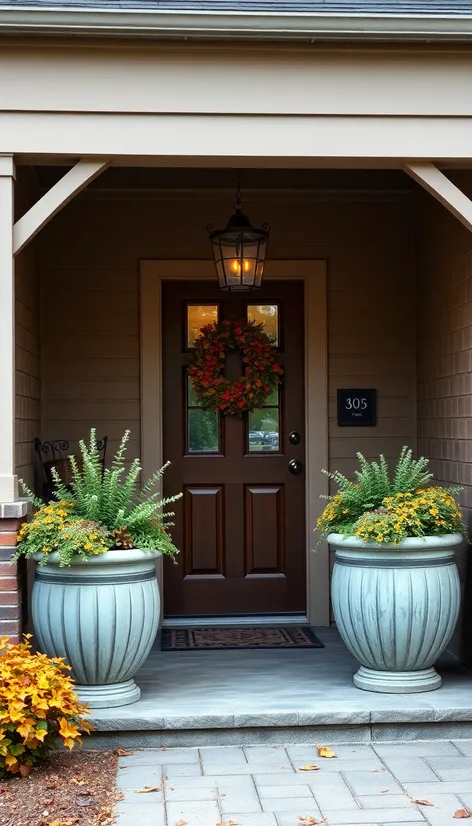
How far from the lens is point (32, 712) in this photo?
3098 millimetres

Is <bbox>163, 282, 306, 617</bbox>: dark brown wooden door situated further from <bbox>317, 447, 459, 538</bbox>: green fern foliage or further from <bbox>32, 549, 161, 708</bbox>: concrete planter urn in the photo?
<bbox>32, 549, 161, 708</bbox>: concrete planter urn

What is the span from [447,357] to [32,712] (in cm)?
271

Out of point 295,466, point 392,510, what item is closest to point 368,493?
point 392,510

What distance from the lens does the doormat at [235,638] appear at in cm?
480

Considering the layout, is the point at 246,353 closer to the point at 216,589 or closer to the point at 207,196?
the point at 207,196

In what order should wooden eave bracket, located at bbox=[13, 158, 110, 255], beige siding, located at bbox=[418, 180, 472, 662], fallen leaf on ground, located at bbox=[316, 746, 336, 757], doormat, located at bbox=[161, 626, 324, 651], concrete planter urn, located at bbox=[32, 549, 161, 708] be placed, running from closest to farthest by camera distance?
fallen leaf on ground, located at bbox=[316, 746, 336, 757], concrete planter urn, located at bbox=[32, 549, 161, 708], wooden eave bracket, located at bbox=[13, 158, 110, 255], beige siding, located at bbox=[418, 180, 472, 662], doormat, located at bbox=[161, 626, 324, 651]

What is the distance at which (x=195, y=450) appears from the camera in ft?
17.8

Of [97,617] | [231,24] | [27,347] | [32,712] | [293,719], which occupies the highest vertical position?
[231,24]

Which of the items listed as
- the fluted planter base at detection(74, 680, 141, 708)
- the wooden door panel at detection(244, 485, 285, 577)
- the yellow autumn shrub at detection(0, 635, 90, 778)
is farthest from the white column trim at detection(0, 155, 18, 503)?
the wooden door panel at detection(244, 485, 285, 577)

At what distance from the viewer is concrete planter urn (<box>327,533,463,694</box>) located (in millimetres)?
3750

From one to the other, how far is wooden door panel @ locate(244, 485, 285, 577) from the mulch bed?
209 centimetres

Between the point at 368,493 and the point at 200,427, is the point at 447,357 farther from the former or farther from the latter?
the point at 200,427

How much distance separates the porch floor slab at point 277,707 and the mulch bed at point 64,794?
21 centimetres

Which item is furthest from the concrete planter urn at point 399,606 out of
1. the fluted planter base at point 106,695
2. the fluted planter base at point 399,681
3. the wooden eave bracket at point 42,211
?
the wooden eave bracket at point 42,211
